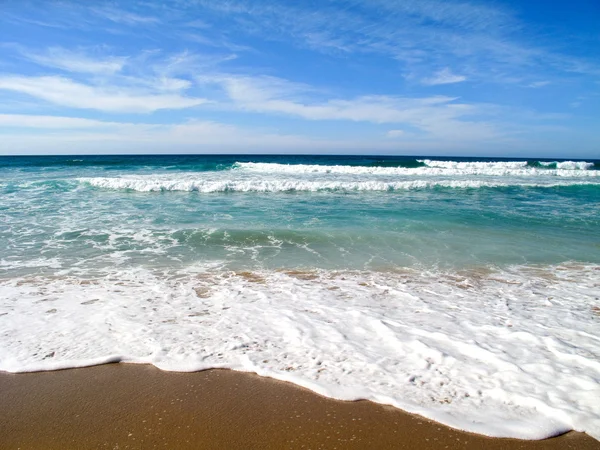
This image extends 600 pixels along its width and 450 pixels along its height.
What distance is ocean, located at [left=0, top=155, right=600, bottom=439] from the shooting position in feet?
10.7

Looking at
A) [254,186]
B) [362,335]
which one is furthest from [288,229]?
[254,186]

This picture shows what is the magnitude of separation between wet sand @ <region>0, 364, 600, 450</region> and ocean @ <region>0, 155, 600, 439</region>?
0.49 feet

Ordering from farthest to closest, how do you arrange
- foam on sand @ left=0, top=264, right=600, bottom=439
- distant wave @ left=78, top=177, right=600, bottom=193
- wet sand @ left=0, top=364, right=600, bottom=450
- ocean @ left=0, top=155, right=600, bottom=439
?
1. distant wave @ left=78, top=177, right=600, bottom=193
2. ocean @ left=0, top=155, right=600, bottom=439
3. foam on sand @ left=0, top=264, right=600, bottom=439
4. wet sand @ left=0, top=364, right=600, bottom=450

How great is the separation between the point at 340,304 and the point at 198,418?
8.75 ft

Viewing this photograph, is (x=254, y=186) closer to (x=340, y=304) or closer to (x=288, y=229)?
(x=288, y=229)

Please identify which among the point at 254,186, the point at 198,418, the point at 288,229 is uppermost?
the point at 254,186

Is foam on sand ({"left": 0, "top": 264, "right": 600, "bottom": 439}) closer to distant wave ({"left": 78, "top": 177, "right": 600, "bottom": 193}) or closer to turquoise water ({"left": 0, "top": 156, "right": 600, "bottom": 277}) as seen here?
turquoise water ({"left": 0, "top": 156, "right": 600, "bottom": 277})

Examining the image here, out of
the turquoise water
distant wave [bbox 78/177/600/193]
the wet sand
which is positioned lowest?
the wet sand

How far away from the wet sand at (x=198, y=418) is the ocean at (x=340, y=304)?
0.49 ft

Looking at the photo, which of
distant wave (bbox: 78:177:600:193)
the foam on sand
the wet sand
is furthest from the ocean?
distant wave (bbox: 78:177:600:193)

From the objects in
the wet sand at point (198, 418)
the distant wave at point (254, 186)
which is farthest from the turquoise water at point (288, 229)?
the wet sand at point (198, 418)

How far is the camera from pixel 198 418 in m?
2.82

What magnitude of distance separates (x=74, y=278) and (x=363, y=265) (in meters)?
4.75

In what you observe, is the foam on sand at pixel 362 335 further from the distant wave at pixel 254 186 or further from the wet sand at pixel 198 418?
the distant wave at pixel 254 186
